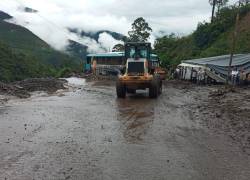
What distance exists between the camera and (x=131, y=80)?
24422 mm

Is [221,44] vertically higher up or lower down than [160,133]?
higher up

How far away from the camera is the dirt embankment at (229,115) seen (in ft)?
44.5

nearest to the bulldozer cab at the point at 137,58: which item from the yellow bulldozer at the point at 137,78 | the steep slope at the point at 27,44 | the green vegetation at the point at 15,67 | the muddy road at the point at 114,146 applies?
the yellow bulldozer at the point at 137,78

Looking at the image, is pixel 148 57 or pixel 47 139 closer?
pixel 47 139

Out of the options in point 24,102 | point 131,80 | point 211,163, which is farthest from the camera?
point 131,80

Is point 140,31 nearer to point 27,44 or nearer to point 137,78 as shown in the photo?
point 137,78

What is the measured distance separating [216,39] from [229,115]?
1645 inches

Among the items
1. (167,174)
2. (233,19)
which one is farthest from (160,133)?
(233,19)

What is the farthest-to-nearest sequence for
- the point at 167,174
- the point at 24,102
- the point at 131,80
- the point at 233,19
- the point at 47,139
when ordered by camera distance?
the point at 233,19 → the point at 131,80 → the point at 24,102 → the point at 47,139 → the point at 167,174

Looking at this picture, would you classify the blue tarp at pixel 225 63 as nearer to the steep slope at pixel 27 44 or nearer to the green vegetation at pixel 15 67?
the green vegetation at pixel 15 67

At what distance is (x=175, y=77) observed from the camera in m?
46.8

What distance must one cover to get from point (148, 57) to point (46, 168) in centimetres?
1742

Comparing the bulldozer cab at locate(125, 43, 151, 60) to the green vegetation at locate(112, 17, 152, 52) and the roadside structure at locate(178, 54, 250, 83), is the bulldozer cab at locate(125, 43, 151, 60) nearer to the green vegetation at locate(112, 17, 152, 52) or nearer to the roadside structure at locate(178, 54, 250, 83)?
the roadside structure at locate(178, 54, 250, 83)

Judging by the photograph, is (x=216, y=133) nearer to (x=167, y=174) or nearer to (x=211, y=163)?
(x=211, y=163)
